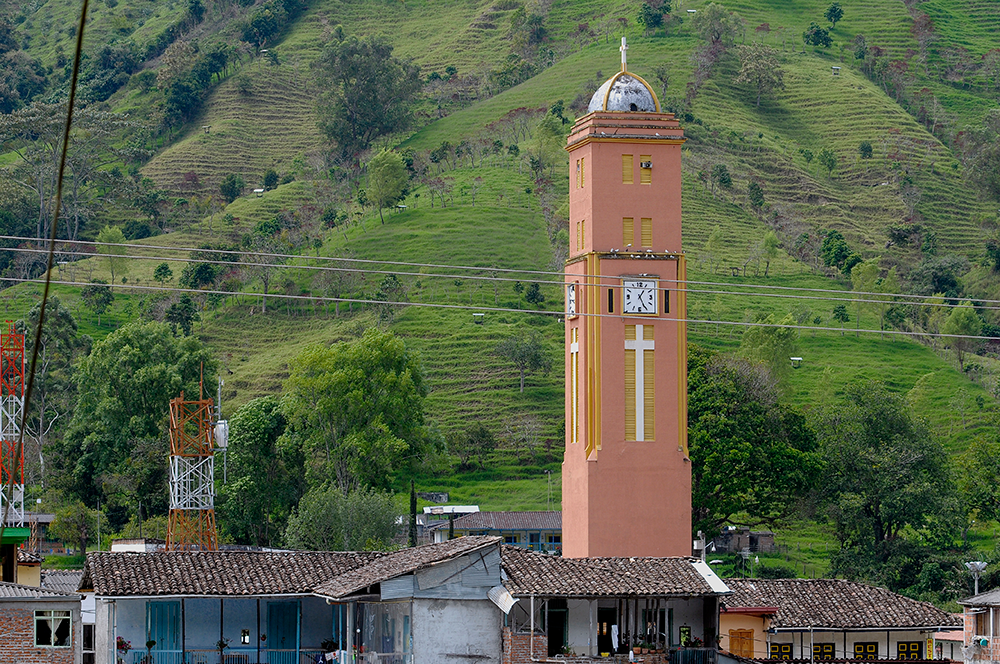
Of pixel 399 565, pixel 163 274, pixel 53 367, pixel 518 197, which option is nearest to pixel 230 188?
pixel 518 197

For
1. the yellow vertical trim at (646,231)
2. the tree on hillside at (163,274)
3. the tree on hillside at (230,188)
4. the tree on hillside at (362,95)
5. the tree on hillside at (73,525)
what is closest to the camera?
the yellow vertical trim at (646,231)

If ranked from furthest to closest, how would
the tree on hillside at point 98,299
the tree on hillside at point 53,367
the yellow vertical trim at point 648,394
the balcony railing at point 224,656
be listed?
the tree on hillside at point 98,299 → the tree on hillside at point 53,367 → the yellow vertical trim at point 648,394 → the balcony railing at point 224,656

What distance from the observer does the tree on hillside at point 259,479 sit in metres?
71.3

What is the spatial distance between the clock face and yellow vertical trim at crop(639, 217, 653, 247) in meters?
1.24

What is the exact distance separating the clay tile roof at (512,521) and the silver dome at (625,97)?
89.7 ft

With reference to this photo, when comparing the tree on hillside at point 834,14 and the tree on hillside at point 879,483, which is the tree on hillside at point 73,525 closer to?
the tree on hillside at point 879,483

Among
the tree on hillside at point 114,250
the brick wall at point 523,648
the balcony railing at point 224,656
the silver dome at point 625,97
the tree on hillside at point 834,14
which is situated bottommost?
the balcony railing at point 224,656

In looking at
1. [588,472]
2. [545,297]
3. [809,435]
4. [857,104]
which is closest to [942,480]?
[809,435]

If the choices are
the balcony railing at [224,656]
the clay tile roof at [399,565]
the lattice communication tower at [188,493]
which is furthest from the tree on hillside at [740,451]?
the balcony railing at [224,656]

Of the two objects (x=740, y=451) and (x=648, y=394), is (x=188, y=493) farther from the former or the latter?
(x=740, y=451)

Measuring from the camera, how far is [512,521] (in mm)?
75312

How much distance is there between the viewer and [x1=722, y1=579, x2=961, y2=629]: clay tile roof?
40.8 m

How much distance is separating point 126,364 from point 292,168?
56052 mm

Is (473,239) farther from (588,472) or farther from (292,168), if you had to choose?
(588,472)
